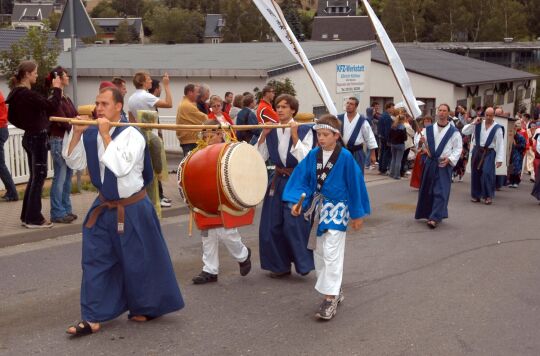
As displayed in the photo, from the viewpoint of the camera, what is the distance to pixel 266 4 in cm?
812

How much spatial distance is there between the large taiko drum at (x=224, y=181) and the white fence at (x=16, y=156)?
617 cm

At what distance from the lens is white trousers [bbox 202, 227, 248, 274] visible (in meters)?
6.68

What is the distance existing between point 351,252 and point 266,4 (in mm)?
2967

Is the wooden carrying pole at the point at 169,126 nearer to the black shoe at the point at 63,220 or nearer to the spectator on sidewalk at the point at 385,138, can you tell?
the black shoe at the point at 63,220

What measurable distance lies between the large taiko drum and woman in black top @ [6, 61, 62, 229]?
2837mm

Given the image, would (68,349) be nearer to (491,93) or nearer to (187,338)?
(187,338)

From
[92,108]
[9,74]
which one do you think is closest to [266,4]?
[92,108]

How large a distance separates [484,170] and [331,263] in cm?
765

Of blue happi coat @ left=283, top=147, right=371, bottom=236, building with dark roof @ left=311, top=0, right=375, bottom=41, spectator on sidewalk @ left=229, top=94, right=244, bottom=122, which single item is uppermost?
building with dark roof @ left=311, top=0, right=375, bottom=41

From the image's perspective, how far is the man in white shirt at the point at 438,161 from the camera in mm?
10305

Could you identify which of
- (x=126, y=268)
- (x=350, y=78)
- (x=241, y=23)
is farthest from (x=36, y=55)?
(x=241, y=23)

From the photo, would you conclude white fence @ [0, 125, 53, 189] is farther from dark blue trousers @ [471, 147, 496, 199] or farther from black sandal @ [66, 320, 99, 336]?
dark blue trousers @ [471, 147, 496, 199]

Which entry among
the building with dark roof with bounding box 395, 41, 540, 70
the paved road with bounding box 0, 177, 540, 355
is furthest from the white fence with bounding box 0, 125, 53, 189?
the building with dark roof with bounding box 395, 41, 540, 70

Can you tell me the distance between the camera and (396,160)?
16.7 meters
